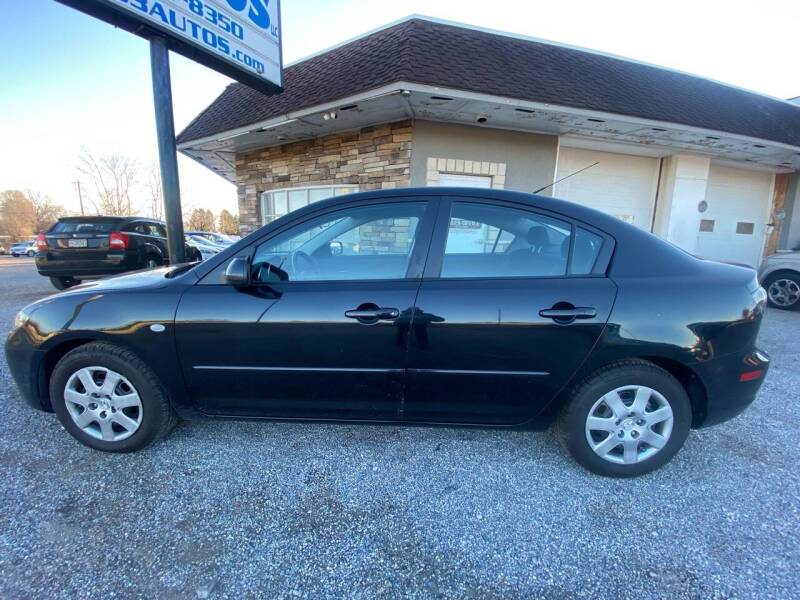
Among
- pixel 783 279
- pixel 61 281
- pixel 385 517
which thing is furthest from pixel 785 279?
pixel 61 281

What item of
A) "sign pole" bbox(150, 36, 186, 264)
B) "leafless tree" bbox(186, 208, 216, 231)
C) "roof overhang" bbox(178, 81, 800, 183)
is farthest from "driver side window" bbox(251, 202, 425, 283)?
"leafless tree" bbox(186, 208, 216, 231)

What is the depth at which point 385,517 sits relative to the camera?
1648 mm

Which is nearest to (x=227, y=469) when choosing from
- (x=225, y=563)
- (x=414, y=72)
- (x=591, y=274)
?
(x=225, y=563)

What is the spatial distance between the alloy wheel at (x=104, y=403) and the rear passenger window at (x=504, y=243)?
2.02 m

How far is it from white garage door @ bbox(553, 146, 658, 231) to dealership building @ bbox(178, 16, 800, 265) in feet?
0.10

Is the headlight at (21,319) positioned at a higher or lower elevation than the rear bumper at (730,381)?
higher

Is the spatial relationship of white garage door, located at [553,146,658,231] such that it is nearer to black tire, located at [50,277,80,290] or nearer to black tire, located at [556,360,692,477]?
black tire, located at [556,360,692,477]

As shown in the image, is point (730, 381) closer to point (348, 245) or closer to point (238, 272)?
point (348, 245)

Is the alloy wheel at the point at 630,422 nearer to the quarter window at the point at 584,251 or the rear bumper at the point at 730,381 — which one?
the rear bumper at the point at 730,381

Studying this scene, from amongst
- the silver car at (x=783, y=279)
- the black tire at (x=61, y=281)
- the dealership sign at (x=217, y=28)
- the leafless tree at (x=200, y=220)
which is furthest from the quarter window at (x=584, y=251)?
the leafless tree at (x=200, y=220)

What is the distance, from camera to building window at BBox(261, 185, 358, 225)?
24.4 ft

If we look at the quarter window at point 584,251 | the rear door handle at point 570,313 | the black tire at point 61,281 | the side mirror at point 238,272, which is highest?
the quarter window at point 584,251

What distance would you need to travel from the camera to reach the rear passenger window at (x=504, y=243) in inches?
73.7

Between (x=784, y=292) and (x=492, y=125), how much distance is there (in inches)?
242
